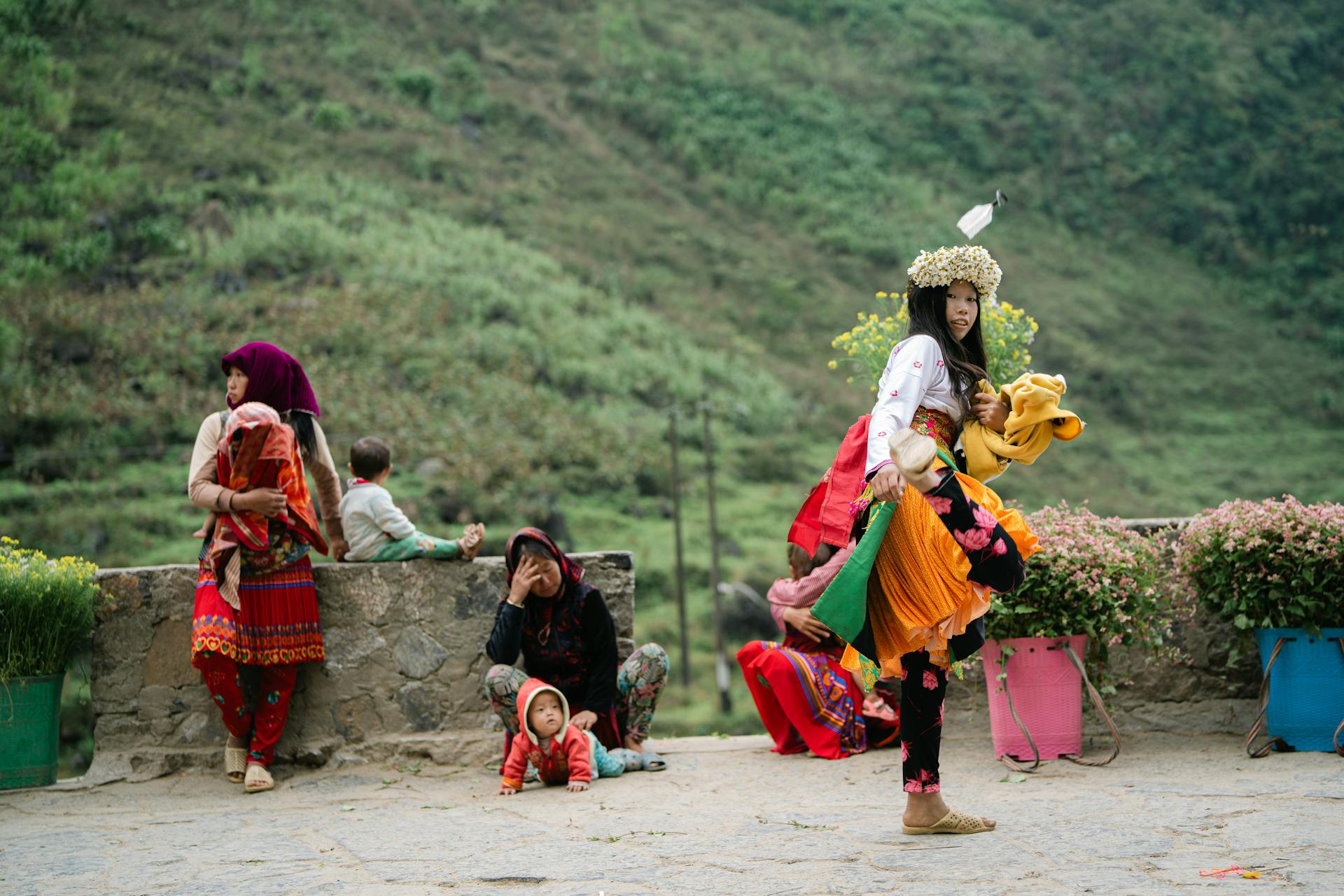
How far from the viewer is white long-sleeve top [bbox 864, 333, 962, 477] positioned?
326 centimetres

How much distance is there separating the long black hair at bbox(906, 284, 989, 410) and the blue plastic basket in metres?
2.04

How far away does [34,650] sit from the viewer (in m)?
4.95

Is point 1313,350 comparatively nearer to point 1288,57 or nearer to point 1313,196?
point 1313,196

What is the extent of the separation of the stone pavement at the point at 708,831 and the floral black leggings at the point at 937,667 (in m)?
0.22

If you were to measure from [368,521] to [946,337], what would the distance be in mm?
2942

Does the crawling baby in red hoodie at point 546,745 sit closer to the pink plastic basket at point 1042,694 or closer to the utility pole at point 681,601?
the pink plastic basket at point 1042,694

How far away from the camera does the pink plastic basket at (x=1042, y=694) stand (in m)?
4.62

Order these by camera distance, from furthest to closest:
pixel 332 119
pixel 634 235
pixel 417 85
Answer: pixel 417 85, pixel 634 235, pixel 332 119

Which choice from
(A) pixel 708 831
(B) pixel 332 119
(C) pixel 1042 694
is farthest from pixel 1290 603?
(B) pixel 332 119

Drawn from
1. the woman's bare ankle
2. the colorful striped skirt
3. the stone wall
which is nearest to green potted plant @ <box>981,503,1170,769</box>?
the colorful striped skirt

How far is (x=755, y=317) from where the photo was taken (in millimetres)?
25625

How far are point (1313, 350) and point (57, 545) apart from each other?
86.6 ft

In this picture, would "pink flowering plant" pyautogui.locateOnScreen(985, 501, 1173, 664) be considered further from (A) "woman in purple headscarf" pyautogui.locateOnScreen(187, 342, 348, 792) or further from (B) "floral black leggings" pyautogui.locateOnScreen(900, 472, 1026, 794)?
(A) "woman in purple headscarf" pyautogui.locateOnScreen(187, 342, 348, 792)

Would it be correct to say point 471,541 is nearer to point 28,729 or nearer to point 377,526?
point 377,526
